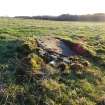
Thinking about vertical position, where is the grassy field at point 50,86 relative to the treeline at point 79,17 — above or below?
above

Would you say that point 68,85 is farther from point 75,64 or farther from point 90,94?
point 75,64

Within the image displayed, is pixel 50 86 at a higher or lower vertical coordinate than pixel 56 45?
lower

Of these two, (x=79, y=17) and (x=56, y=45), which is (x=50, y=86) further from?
(x=79, y=17)

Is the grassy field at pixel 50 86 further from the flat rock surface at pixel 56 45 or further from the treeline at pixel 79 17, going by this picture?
the treeline at pixel 79 17

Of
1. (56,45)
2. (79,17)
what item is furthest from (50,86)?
(79,17)

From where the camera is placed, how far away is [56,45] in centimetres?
2414

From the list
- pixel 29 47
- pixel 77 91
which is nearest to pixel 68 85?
pixel 77 91

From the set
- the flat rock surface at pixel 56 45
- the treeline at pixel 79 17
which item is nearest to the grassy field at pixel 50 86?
the flat rock surface at pixel 56 45

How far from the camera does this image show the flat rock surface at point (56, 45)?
22.8 metres

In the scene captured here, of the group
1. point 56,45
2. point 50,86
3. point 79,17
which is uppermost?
point 56,45

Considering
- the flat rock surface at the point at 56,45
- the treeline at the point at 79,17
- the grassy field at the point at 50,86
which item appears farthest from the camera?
the treeline at the point at 79,17

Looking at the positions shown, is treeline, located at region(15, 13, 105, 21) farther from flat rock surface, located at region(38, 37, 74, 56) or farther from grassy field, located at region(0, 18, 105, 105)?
grassy field, located at region(0, 18, 105, 105)

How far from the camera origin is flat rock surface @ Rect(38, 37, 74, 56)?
897 inches

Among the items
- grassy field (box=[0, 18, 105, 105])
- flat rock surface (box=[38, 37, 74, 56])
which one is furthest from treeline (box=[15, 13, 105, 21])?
grassy field (box=[0, 18, 105, 105])
